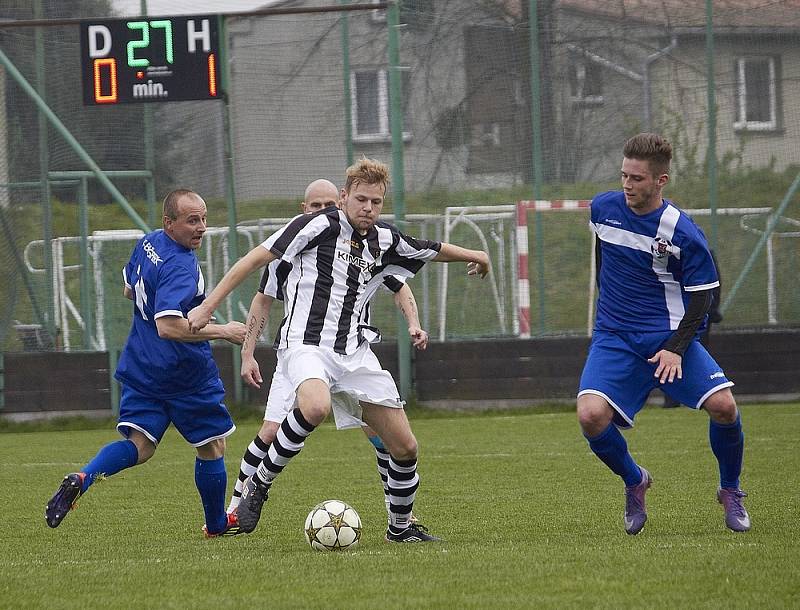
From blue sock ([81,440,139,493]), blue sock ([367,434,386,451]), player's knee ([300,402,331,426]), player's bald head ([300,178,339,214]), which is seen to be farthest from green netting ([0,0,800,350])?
player's knee ([300,402,331,426])

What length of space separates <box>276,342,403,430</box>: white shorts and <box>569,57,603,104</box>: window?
29.4 ft

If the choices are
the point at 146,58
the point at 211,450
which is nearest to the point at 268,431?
the point at 211,450

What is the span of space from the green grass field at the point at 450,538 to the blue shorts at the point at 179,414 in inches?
20.8

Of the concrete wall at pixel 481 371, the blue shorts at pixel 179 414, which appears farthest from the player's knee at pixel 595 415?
the concrete wall at pixel 481 371

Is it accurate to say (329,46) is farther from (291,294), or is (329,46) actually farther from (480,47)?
(291,294)

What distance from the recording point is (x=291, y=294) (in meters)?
6.27

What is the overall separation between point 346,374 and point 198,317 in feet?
Result: 2.56

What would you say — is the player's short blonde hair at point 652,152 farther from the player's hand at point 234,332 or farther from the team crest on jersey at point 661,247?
the player's hand at point 234,332

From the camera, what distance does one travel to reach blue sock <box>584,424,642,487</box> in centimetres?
623

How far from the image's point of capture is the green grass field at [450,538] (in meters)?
4.59

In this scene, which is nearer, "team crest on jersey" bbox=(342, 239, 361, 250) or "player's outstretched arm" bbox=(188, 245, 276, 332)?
"player's outstretched arm" bbox=(188, 245, 276, 332)

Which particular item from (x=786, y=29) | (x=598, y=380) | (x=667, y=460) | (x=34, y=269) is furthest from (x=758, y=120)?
(x=598, y=380)

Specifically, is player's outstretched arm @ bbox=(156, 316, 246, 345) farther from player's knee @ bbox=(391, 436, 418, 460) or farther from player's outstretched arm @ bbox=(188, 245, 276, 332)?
player's knee @ bbox=(391, 436, 418, 460)

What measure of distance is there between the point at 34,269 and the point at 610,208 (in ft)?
32.0
